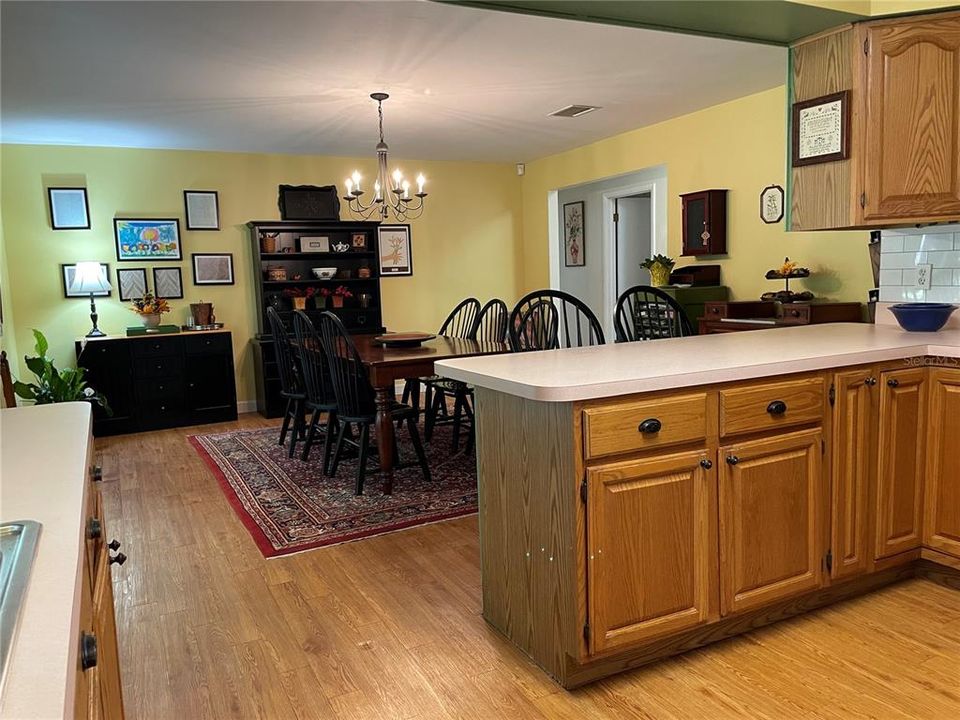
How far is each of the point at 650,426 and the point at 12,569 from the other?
145cm

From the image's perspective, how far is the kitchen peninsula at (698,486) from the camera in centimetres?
187

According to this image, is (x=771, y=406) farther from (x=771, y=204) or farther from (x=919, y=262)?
(x=771, y=204)

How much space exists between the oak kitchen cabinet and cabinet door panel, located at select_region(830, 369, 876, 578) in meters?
0.93

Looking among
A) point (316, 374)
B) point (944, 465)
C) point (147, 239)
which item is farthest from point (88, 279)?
point (944, 465)

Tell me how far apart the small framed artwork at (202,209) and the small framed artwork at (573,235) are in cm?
349

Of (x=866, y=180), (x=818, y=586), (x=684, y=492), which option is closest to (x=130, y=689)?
(x=684, y=492)

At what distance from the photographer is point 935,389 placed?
2.47 meters

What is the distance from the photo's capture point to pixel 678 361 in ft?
7.05

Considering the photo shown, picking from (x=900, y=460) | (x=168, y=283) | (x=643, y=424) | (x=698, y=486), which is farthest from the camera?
(x=168, y=283)

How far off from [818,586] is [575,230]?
565 cm

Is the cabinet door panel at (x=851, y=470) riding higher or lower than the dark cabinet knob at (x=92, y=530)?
lower

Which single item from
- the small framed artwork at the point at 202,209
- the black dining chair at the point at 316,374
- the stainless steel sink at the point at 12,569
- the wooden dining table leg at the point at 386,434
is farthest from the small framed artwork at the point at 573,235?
the stainless steel sink at the point at 12,569

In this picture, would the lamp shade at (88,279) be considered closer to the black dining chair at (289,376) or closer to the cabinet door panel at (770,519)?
the black dining chair at (289,376)

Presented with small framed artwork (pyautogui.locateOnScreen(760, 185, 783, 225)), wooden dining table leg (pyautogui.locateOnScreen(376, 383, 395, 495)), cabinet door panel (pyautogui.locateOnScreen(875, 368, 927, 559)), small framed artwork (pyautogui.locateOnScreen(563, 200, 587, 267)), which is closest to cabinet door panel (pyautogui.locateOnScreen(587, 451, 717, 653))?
cabinet door panel (pyautogui.locateOnScreen(875, 368, 927, 559))
